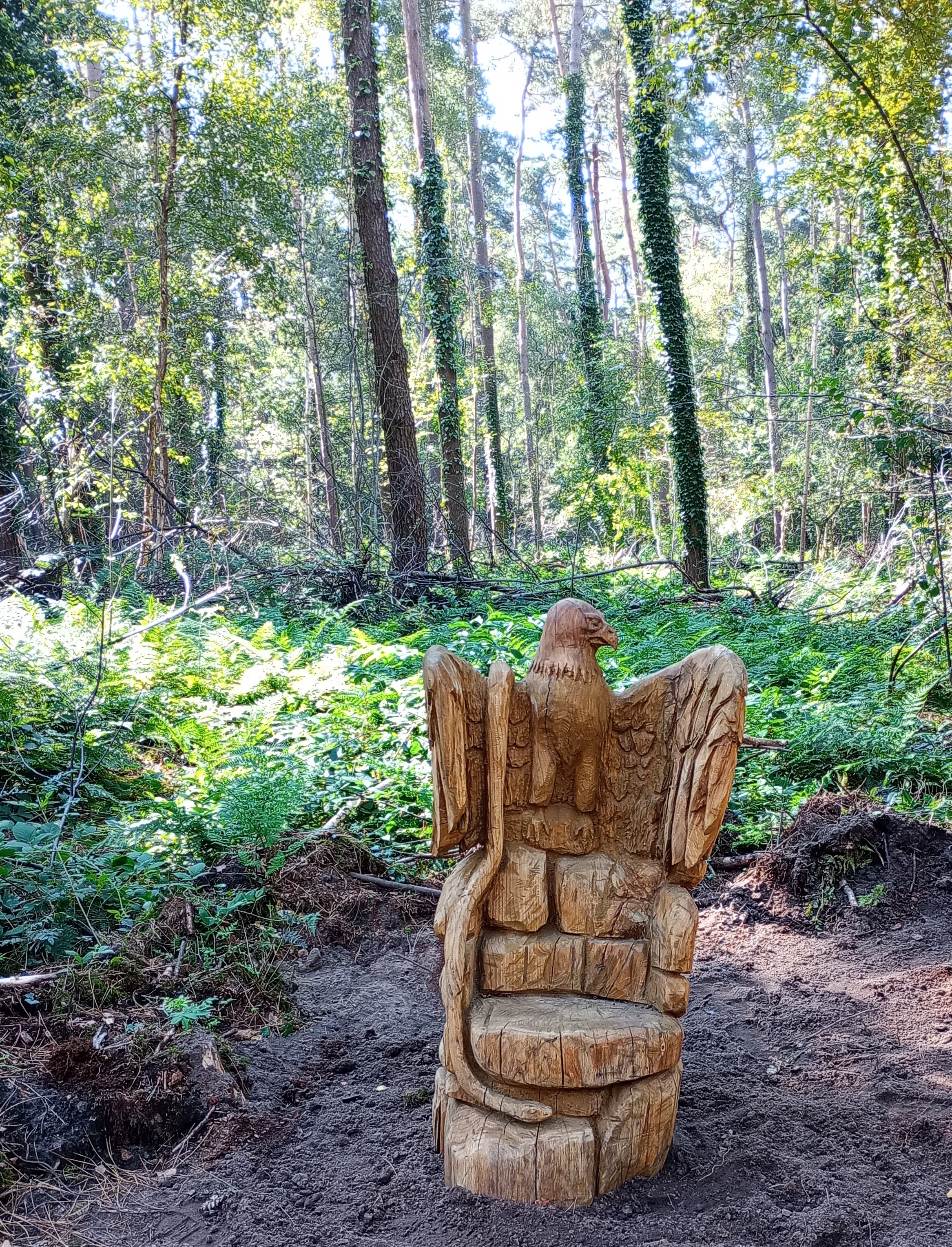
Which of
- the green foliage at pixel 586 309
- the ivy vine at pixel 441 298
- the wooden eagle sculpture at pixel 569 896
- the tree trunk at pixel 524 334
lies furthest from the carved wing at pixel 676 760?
the tree trunk at pixel 524 334

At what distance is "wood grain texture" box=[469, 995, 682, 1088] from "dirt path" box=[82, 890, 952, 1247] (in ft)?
1.17

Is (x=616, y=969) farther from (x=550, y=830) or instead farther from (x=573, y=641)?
(x=573, y=641)

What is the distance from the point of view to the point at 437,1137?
264 centimetres

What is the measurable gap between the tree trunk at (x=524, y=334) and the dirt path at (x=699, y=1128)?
2009 cm

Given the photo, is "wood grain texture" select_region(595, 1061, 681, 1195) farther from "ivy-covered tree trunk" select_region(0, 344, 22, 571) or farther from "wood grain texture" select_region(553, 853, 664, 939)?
"ivy-covered tree trunk" select_region(0, 344, 22, 571)

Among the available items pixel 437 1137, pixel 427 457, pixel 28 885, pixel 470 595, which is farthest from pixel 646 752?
pixel 427 457

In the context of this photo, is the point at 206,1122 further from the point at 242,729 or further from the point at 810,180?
the point at 810,180

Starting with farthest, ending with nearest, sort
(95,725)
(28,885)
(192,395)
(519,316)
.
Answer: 1. (519,316)
2. (192,395)
3. (95,725)
4. (28,885)

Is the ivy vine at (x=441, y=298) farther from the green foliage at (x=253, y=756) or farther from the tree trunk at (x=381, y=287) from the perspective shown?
the green foliage at (x=253, y=756)

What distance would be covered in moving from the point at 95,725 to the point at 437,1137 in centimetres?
354

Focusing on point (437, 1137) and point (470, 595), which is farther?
point (470, 595)

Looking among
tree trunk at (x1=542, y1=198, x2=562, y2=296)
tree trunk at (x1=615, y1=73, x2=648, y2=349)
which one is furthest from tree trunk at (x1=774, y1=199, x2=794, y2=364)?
tree trunk at (x1=542, y1=198, x2=562, y2=296)

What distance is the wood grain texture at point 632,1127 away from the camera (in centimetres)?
A: 243

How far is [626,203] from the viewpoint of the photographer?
29891 mm
